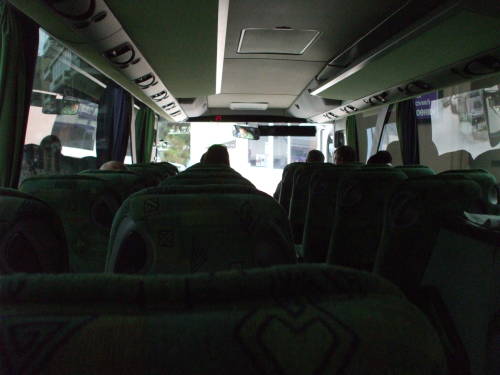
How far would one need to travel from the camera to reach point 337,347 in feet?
1.26

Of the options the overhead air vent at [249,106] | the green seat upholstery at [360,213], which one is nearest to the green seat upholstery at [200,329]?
the green seat upholstery at [360,213]

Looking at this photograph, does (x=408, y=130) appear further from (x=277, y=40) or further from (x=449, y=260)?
(x=449, y=260)

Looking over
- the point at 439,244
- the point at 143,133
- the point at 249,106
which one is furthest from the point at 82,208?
the point at 249,106

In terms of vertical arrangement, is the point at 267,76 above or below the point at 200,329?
above

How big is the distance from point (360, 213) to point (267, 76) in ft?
15.6

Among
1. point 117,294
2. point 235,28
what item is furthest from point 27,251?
point 235,28

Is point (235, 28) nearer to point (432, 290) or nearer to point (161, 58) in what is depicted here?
point (161, 58)

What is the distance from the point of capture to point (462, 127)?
6984 millimetres

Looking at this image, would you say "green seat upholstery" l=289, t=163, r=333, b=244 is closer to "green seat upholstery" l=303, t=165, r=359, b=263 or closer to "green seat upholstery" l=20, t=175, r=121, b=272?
"green seat upholstery" l=303, t=165, r=359, b=263

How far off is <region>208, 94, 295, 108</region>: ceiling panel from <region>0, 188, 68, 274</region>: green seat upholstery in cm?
791

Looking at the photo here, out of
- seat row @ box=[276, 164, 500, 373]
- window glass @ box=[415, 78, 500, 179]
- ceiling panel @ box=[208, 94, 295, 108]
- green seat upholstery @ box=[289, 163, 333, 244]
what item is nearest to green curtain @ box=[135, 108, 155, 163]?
ceiling panel @ box=[208, 94, 295, 108]

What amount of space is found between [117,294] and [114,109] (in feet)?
22.7

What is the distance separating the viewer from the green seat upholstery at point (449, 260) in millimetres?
1691

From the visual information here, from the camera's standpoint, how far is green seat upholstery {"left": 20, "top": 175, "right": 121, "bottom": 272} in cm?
218
